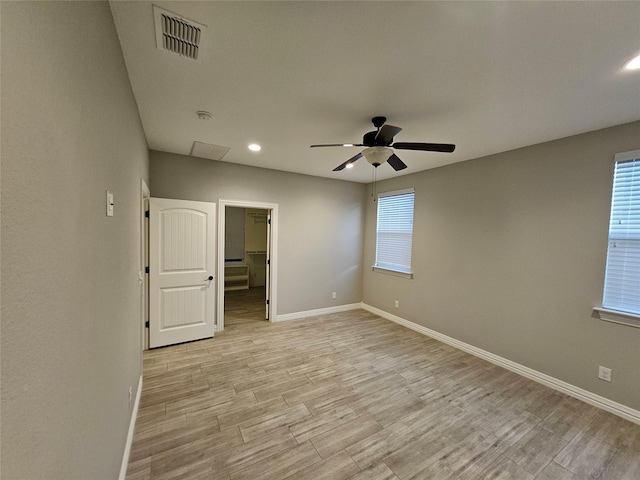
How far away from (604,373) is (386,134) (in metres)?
3.07

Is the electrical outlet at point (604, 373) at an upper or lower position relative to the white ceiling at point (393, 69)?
lower

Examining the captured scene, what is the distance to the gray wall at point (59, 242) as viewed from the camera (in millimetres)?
529

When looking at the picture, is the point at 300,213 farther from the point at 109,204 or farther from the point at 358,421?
the point at 109,204

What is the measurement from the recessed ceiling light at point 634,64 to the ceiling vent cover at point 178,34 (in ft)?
8.42

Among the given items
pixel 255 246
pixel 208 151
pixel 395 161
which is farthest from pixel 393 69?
pixel 255 246

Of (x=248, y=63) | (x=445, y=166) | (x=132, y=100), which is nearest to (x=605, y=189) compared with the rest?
(x=445, y=166)

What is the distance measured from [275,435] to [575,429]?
253 cm

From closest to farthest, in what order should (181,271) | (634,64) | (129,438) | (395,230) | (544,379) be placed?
1. (634,64)
2. (129,438)
3. (544,379)
4. (181,271)
5. (395,230)

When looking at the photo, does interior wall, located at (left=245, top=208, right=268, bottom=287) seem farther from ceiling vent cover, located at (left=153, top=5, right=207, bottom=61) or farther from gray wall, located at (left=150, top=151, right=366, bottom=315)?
ceiling vent cover, located at (left=153, top=5, right=207, bottom=61)

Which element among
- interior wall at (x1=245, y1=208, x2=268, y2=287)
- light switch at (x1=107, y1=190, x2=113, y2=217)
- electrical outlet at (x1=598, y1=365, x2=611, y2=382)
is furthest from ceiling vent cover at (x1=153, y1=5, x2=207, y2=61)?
interior wall at (x1=245, y1=208, x2=268, y2=287)

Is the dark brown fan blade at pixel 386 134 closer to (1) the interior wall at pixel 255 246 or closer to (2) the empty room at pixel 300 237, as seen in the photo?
(2) the empty room at pixel 300 237

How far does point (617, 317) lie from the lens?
2359 mm

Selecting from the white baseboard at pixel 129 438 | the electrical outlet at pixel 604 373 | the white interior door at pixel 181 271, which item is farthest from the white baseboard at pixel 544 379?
the white baseboard at pixel 129 438

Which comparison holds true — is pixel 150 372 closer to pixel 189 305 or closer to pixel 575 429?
pixel 189 305
